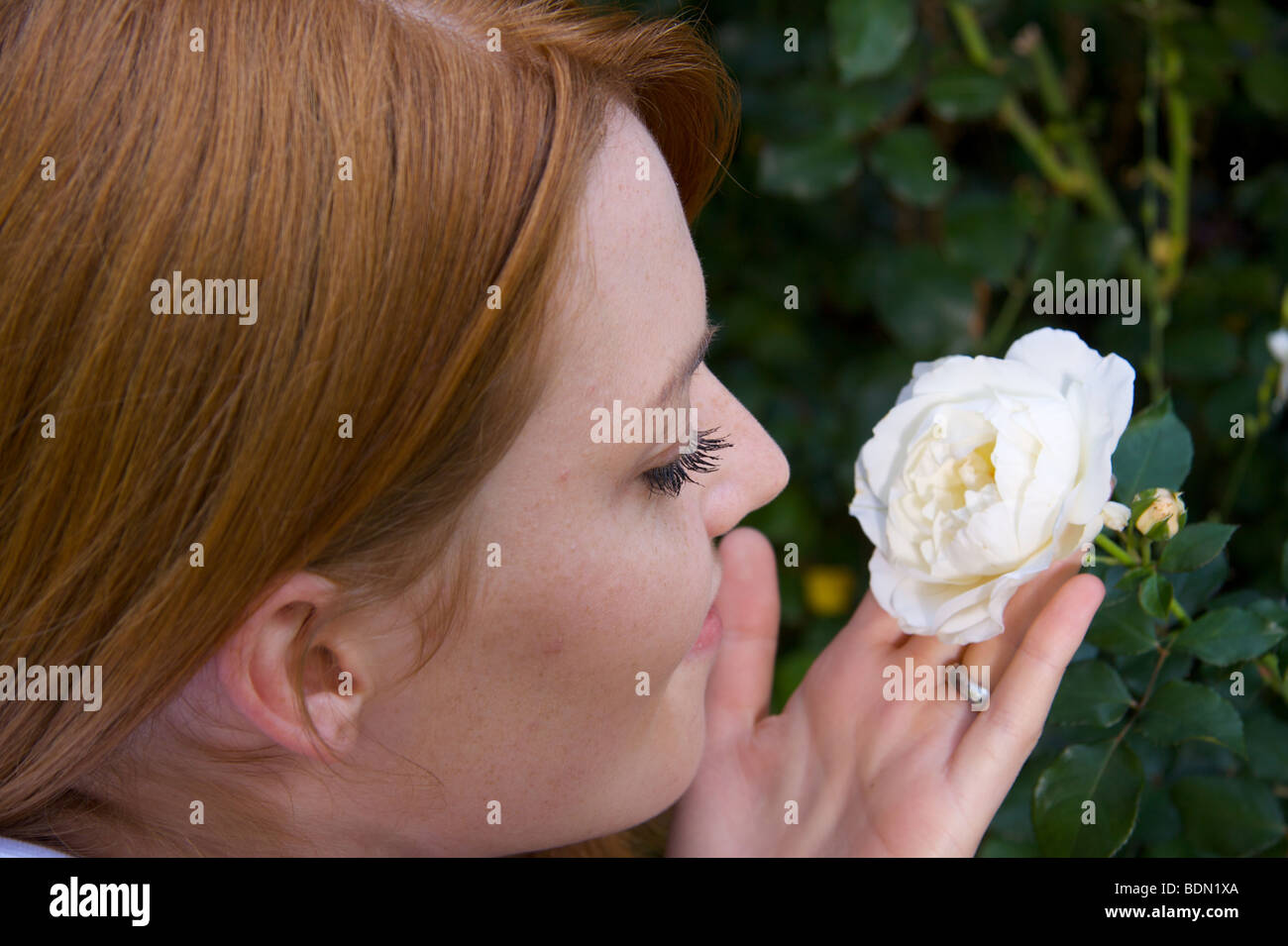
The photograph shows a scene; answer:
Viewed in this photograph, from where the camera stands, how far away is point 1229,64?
1404 millimetres

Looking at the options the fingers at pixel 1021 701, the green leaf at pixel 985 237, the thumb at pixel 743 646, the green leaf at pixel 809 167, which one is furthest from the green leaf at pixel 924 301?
the fingers at pixel 1021 701

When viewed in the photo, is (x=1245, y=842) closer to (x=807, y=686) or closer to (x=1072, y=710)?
(x=1072, y=710)

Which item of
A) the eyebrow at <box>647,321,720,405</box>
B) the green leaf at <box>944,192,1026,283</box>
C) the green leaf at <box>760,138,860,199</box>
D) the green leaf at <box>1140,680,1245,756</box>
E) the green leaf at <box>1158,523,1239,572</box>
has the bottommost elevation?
the green leaf at <box>1140,680,1245,756</box>

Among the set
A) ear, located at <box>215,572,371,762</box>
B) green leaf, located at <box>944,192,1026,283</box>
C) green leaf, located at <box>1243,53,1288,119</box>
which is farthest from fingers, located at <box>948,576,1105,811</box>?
green leaf, located at <box>1243,53,1288,119</box>

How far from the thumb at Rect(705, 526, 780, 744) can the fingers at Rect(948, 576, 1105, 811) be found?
0.32 meters

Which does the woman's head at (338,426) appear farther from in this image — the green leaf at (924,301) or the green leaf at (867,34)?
the green leaf at (924,301)

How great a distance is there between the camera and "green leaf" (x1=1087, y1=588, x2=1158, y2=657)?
0.89m

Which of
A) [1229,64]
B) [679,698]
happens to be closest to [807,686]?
[679,698]

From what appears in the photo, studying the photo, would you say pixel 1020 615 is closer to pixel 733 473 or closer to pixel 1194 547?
pixel 1194 547

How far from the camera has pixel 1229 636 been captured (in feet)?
2.77

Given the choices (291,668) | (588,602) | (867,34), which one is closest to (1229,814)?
(588,602)

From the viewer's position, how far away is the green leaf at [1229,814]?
0.90 meters

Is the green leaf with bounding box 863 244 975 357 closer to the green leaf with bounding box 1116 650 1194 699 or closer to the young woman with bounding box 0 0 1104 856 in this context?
the young woman with bounding box 0 0 1104 856

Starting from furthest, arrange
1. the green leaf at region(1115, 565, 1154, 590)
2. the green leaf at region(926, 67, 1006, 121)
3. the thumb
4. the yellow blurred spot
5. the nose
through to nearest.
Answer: the yellow blurred spot
the green leaf at region(926, 67, 1006, 121)
the thumb
the nose
the green leaf at region(1115, 565, 1154, 590)
